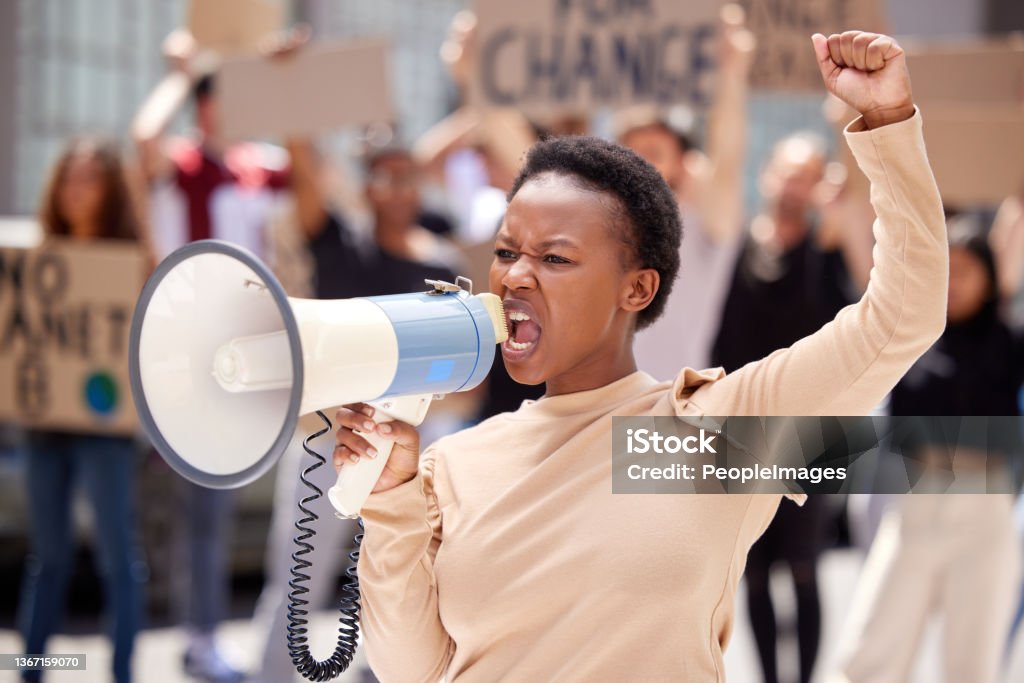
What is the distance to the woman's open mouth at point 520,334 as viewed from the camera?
5.92 ft

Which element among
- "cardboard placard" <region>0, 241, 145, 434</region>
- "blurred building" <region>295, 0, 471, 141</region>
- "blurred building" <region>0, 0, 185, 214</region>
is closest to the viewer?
"cardboard placard" <region>0, 241, 145, 434</region>

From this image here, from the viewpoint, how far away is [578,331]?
1.83 metres

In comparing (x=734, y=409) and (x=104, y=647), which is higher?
(x=734, y=409)

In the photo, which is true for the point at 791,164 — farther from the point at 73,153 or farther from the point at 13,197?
the point at 13,197

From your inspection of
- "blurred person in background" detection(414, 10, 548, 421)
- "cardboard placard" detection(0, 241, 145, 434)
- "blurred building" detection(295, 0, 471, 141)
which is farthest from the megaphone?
"blurred building" detection(295, 0, 471, 141)

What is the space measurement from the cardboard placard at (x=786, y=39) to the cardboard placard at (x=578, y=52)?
677 mm

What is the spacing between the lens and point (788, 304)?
4.21m

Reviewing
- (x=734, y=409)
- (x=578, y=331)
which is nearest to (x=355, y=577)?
(x=578, y=331)

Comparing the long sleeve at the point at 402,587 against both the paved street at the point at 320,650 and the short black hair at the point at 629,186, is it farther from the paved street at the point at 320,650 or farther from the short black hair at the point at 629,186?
the paved street at the point at 320,650

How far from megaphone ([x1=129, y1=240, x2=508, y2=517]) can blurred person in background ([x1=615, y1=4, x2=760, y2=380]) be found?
2.39 meters

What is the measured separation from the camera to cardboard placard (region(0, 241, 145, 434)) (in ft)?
14.5

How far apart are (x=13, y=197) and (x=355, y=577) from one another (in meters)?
5.83

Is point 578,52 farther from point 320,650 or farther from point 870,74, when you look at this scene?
point 870,74

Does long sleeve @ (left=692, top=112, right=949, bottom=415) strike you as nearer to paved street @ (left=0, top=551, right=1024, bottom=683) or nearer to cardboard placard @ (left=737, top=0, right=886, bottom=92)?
paved street @ (left=0, top=551, right=1024, bottom=683)
